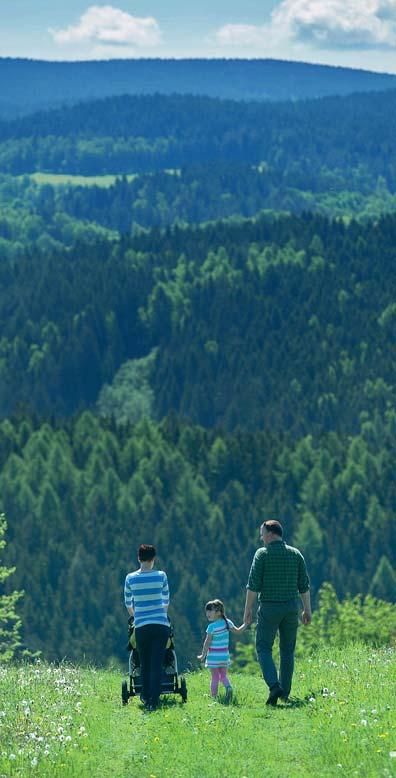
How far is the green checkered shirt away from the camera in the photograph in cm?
1975

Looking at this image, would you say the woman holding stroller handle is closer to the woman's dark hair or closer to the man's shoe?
the woman's dark hair

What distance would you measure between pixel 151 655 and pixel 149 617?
54 centimetres

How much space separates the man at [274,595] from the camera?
19719 mm

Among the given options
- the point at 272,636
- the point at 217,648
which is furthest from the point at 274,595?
the point at 217,648

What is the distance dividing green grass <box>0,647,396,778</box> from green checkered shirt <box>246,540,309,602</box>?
4.81 ft

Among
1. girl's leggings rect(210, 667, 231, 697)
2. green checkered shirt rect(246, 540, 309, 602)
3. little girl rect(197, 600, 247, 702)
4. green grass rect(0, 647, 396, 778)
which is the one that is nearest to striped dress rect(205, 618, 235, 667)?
little girl rect(197, 600, 247, 702)

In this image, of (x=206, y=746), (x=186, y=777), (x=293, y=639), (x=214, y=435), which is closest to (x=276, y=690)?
(x=293, y=639)

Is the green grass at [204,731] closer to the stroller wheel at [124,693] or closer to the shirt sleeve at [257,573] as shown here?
the stroller wheel at [124,693]

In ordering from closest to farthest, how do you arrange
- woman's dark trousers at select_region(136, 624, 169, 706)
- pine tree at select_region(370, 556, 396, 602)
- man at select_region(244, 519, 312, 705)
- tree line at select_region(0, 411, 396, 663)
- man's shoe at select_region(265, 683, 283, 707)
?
1. man's shoe at select_region(265, 683, 283, 707)
2. man at select_region(244, 519, 312, 705)
3. woman's dark trousers at select_region(136, 624, 169, 706)
4. tree line at select_region(0, 411, 396, 663)
5. pine tree at select_region(370, 556, 396, 602)

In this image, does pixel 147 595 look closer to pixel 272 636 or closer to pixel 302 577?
pixel 272 636

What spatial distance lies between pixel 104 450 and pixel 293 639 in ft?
500

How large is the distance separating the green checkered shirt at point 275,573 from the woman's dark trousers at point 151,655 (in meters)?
1.50

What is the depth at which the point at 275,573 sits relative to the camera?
19.8 metres

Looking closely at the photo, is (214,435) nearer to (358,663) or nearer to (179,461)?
(179,461)
